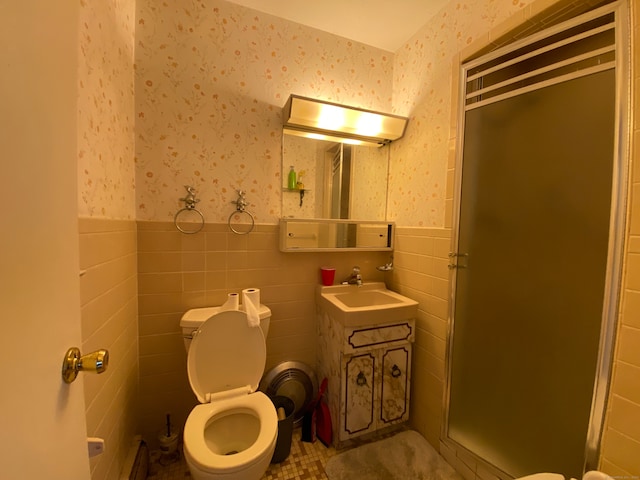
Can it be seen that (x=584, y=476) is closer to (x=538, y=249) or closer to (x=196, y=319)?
(x=538, y=249)

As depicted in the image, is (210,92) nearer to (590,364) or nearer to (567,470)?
(590,364)

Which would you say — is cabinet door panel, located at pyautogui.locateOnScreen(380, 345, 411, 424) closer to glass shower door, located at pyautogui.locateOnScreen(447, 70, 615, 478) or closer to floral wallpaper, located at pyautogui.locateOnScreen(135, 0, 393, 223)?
glass shower door, located at pyautogui.locateOnScreen(447, 70, 615, 478)

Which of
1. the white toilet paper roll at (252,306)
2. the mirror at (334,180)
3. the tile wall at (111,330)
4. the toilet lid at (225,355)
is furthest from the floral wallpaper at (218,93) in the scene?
the toilet lid at (225,355)

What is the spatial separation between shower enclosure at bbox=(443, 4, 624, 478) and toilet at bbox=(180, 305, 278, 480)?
1078 millimetres

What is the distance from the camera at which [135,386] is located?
1433 millimetres

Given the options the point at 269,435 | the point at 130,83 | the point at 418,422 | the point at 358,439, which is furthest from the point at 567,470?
the point at 130,83

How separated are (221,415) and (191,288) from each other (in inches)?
27.5

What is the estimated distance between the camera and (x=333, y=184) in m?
1.86

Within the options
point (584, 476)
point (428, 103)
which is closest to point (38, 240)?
point (584, 476)

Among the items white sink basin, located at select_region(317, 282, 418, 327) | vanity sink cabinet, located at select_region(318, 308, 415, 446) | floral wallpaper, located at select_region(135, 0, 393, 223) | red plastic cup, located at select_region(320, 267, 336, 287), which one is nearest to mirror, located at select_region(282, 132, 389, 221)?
floral wallpaper, located at select_region(135, 0, 393, 223)

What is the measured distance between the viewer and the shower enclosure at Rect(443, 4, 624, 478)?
0.94 meters

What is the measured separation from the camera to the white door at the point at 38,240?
32cm

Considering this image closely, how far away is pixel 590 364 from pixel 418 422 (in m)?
1.07

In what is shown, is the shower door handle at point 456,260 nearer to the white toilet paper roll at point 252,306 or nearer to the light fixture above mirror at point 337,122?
the light fixture above mirror at point 337,122
